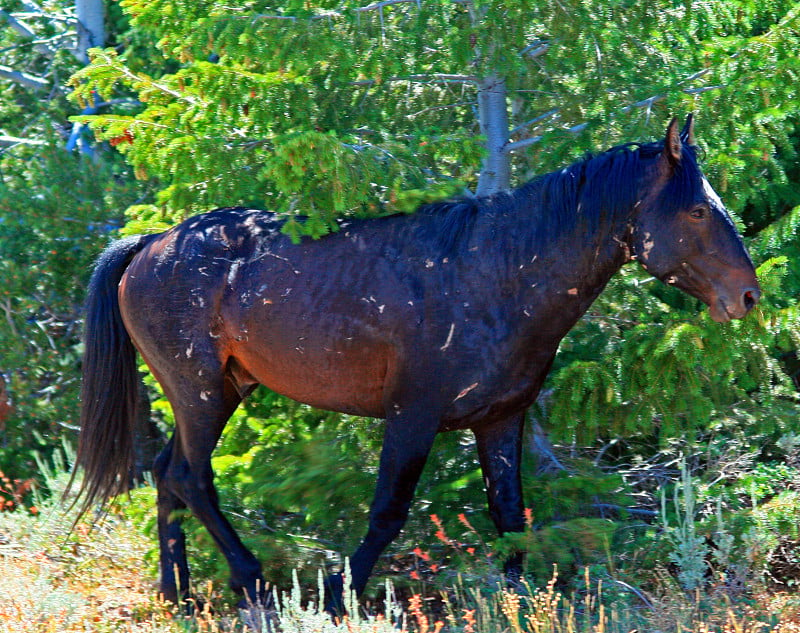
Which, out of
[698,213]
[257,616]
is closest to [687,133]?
[698,213]

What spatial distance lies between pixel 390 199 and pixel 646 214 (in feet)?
4.64

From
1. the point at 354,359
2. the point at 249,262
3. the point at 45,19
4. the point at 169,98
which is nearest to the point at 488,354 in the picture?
the point at 354,359

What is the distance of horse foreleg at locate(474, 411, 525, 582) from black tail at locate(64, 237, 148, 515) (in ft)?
6.95

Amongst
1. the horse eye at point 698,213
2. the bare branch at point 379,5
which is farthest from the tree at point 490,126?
the horse eye at point 698,213

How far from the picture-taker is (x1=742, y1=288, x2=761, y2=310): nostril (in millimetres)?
4234

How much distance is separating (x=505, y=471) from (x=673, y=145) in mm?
1925

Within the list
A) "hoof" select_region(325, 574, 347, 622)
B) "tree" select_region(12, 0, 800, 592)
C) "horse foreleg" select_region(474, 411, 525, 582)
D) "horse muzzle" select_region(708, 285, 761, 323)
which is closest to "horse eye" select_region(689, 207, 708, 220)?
"horse muzzle" select_region(708, 285, 761, 323)

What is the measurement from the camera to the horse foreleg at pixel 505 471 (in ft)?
16.4

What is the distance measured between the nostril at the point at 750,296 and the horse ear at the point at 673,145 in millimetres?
686

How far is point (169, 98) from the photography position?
568 cm

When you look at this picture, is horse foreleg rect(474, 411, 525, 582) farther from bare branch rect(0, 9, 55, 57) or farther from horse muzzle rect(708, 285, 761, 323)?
bare branch rect(0, 9, 55, 57)

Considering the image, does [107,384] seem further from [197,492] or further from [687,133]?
[687,133]

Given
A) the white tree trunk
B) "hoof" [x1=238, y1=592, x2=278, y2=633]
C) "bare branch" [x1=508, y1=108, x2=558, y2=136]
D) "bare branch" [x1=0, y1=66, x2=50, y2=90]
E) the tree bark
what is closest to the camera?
"hoof" [x1=238, y1=592, x2=278, y2=633]

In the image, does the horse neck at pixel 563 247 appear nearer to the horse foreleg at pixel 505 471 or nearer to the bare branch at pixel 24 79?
the horse foreleg at pixel 505 471
